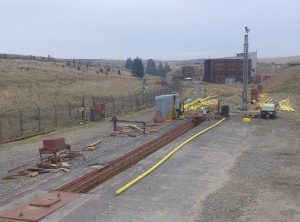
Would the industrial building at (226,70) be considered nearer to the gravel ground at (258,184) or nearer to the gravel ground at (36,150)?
the gravel ground at (36,150)

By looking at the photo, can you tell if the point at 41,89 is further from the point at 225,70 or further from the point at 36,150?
the point at 225,70

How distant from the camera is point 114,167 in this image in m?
14.7

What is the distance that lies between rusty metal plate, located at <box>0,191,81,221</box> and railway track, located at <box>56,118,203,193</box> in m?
0.70

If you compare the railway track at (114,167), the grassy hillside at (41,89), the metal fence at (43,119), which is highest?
the grassy hillside at (41,89)

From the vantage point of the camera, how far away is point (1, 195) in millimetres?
12227

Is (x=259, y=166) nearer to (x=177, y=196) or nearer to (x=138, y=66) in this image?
(x=177, y=196)

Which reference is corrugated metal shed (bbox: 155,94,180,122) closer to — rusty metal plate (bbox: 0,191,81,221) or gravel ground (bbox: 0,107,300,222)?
gravel ground (bbox: 0,107,300,222)

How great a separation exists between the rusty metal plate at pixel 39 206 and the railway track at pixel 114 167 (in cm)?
70

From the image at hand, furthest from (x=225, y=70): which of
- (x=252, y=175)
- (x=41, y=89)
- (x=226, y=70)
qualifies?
(x=252, y=175)

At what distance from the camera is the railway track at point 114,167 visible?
496 inches

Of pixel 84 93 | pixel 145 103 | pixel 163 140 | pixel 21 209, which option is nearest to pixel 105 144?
pixel 163 140

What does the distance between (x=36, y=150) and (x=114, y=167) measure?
282 inches

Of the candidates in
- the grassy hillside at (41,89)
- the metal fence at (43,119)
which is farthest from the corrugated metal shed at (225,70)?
the metal fence at (43,119)

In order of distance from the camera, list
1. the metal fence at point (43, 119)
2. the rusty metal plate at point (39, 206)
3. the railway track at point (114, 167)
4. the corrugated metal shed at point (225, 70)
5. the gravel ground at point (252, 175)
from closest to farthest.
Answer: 1. the rusty metal plate at point (39, 206)
2. the gravel ground at point (252, 175)
3. the railway track at point (114, 167)
4. the metal fence at point (43, 119)
5. the corrugated metal shed at point (225, 70)
